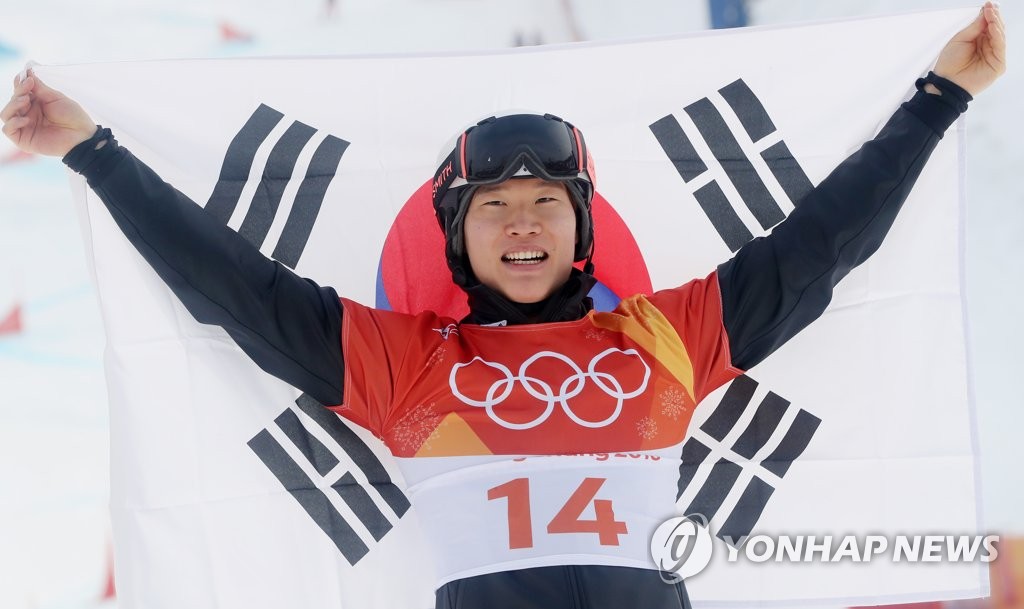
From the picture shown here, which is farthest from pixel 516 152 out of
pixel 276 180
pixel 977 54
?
pixel 977 54

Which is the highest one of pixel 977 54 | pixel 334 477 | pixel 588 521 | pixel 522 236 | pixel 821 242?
pixel 977 54

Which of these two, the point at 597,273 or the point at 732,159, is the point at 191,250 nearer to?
the point at 597,273

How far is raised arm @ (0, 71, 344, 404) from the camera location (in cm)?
255

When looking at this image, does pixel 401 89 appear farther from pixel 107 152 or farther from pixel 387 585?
pixel 387 585

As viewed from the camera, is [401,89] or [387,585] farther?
[401,89]

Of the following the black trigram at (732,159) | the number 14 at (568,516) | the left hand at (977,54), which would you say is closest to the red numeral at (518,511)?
the number 14 at (568,516)

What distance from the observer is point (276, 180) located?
3131mm

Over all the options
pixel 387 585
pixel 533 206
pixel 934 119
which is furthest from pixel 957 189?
Answer: pixel 387 585

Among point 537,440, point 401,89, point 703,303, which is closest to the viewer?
point 537,440

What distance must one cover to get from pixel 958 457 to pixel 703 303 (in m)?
1.15

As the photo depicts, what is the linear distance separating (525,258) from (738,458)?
1.04 m

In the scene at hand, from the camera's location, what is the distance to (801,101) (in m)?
3.29

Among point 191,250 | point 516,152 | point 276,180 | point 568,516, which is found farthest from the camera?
point 276,180

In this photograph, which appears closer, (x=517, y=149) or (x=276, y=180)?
(x=517, y=149)
